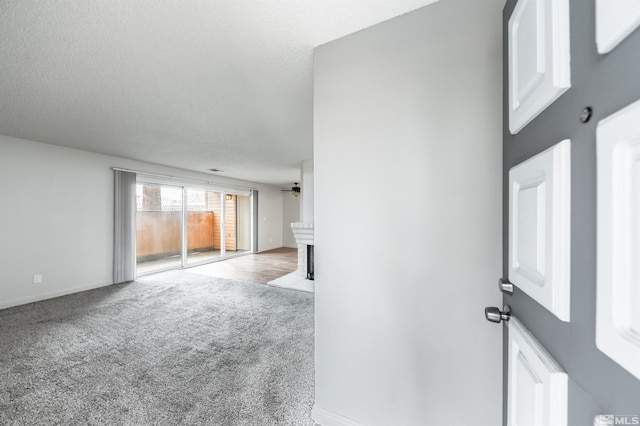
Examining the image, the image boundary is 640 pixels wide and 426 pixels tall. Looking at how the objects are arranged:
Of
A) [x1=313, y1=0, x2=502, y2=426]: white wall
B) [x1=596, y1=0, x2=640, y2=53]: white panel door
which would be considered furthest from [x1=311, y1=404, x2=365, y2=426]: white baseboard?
[x1=596, y1=0, x2=640, y2=53]: white panel door

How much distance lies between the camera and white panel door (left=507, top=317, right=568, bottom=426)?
560mm

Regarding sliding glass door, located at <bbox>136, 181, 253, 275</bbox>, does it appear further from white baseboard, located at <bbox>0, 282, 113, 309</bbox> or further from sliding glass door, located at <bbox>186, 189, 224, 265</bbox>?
white baseboard, located at <bbox>0, 282, 113, 309</bbox>

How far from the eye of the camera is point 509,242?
35.0 inches

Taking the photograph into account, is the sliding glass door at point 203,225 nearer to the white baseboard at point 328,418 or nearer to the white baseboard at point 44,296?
the white baseboard at point 44,296

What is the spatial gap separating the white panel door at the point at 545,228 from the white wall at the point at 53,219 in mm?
5560

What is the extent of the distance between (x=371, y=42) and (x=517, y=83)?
2.79ft

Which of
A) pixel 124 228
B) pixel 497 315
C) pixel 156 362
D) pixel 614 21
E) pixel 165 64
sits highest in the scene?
pixel 165 64

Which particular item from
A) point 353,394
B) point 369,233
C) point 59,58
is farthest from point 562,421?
point 59,58

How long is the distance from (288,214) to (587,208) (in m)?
9.16

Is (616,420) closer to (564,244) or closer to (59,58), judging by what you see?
(564,244)

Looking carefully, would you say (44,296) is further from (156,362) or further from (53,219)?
(156,362)

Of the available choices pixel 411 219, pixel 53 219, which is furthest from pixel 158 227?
pixel 411 219

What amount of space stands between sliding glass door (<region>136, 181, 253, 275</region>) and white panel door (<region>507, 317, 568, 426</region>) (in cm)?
608

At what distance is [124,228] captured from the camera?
4.54 metres
